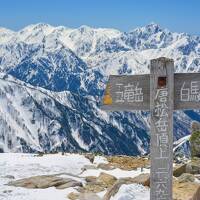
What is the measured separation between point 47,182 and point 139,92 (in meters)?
14.2

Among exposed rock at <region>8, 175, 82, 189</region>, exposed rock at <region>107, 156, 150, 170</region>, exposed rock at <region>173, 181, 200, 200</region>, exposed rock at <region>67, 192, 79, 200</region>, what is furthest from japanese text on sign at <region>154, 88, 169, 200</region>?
exposed rock at <region>107, 156, 150, 170</region>

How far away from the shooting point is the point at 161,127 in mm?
13375

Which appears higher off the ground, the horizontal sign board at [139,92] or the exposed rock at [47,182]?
the horizontal sign board at [139,92]

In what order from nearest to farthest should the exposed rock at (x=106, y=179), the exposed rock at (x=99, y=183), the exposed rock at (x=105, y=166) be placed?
the exposed rock at (x=99, y=183)
the exposed rock at (x=106, y=179)
the exposed rock at (x=105, y=166)

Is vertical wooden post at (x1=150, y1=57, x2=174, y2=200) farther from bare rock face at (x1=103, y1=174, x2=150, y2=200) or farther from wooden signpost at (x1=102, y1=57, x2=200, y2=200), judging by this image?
bare rock face at (x1=103, y1=174, x2=150, y2=200)

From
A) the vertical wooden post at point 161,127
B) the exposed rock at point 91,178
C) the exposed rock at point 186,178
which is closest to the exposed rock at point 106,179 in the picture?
the exposed rock at point 91,178

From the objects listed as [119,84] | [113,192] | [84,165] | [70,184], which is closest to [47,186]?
[70,184]

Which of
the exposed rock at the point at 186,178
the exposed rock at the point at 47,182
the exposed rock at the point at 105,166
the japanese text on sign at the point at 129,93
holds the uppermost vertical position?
the japanese text on sign at the point at 129,93

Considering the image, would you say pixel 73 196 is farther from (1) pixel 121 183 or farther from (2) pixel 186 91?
(2) pixel 186 91

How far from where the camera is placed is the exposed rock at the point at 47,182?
87.7ft

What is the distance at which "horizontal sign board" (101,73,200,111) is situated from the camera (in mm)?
13258

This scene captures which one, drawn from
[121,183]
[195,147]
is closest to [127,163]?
[195,147]

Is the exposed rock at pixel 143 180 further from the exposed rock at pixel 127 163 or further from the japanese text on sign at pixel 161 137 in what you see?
the japanese text on sign at pixel 161 137

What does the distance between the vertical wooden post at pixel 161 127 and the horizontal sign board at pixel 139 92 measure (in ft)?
0.66
